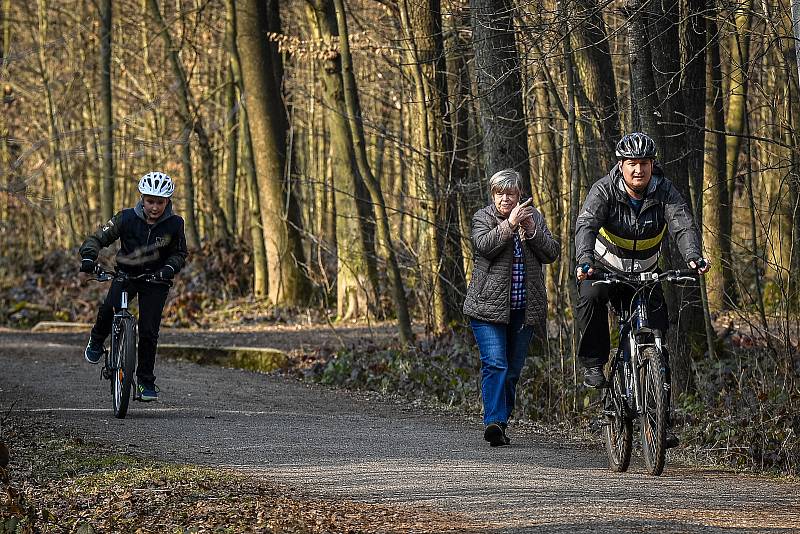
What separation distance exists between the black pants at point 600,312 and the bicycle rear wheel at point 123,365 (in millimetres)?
4364

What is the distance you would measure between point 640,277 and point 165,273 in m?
4.79

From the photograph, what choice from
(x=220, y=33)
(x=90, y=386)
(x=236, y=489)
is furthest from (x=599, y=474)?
(x=220, y=33)

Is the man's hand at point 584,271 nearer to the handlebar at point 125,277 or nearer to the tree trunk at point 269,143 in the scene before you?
the handlebar at point 125,277

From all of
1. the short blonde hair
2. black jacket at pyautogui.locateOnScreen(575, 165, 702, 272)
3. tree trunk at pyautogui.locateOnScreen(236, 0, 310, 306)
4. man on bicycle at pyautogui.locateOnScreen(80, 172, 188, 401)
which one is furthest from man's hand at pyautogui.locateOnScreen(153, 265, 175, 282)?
tree trunk at pyautogui.locateOnScreen(236, 0, 310, 306)

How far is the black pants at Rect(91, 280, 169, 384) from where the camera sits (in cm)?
1143

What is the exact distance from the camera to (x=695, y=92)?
1325cm

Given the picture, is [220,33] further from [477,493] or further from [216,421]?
[477,493]

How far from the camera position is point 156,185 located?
1131cm

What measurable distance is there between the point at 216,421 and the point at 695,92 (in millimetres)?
5957

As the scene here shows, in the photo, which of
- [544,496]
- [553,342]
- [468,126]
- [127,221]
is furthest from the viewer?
[468,126]

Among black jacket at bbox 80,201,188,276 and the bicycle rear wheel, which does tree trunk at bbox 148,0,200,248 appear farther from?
the bicycle rear wheel

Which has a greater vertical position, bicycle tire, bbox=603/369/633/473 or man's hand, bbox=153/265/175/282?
man's hand, bbox=153/265/175/282

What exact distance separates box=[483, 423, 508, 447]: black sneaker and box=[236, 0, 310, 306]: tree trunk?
13.3m

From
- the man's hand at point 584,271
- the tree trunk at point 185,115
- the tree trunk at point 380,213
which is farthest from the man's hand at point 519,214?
the tree trunk at point 185,115
